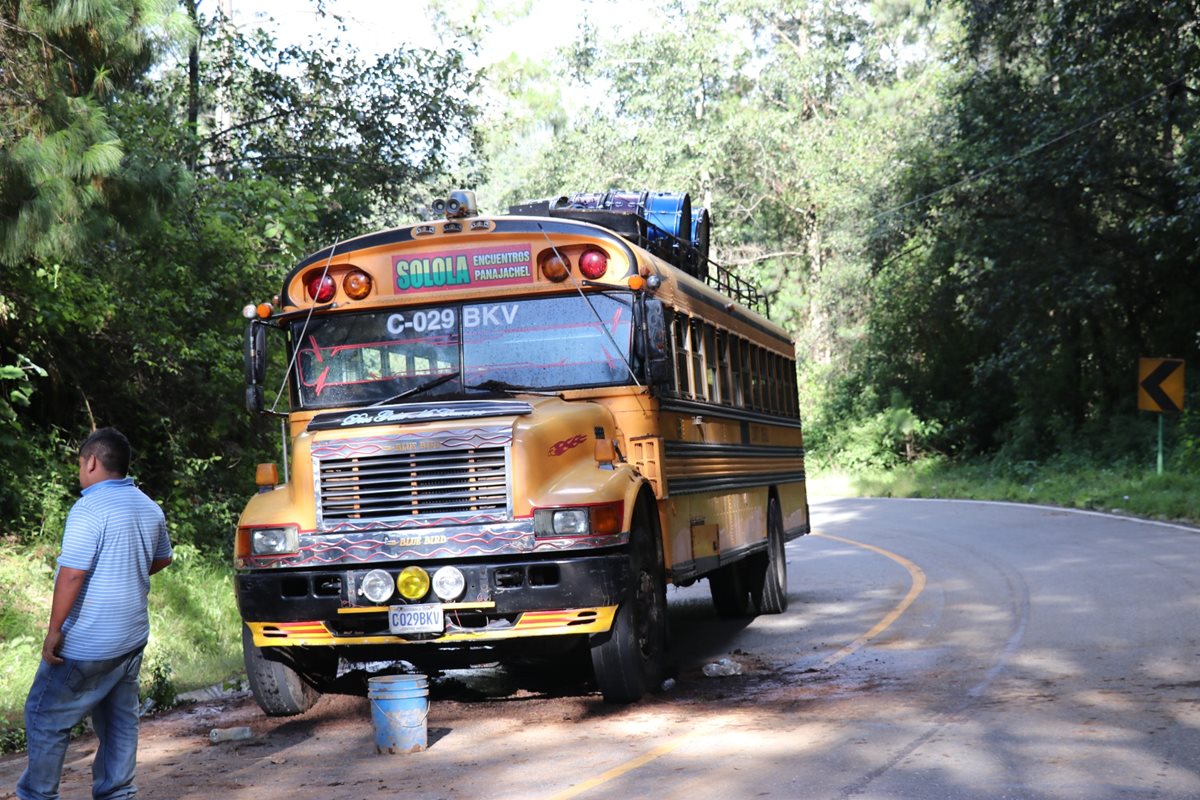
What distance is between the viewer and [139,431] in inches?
672

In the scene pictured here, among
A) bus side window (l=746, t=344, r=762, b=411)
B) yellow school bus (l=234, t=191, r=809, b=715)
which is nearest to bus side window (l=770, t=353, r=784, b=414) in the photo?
bus side window (l=746, t=344, r=762, b=411)

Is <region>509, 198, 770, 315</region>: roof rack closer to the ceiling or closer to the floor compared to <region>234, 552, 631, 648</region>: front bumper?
closer to the ceiling

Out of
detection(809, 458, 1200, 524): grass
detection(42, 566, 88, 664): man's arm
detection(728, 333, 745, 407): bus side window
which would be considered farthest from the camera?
detection(809, 458, 1200, 524): grass

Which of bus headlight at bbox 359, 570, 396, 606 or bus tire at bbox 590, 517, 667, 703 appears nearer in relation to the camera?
bus headlight at bbox 359, 570, 396, 606

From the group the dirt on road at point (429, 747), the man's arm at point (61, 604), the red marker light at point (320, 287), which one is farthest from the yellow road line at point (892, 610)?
the man's arm at point (61, 604)

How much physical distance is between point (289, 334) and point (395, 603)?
8.14ft

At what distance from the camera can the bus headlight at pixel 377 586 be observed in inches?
344

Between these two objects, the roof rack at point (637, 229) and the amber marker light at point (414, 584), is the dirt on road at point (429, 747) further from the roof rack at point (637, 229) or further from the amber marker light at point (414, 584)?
the roof rack at point (637, 229)

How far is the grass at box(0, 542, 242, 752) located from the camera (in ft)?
34.4

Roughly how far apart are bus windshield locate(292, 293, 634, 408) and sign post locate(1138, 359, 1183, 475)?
2096 centimetres

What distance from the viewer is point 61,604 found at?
598cm

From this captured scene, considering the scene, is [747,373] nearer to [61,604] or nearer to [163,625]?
[163,625]

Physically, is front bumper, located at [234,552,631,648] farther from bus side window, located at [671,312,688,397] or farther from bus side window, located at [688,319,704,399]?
bus side window, located at [688,319,704,399]

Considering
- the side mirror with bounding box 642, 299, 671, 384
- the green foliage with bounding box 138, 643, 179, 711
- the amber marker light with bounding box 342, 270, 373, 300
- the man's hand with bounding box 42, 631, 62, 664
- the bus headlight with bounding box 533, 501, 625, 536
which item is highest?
the amber marker light with bounding box 342, 270, 373, 300
